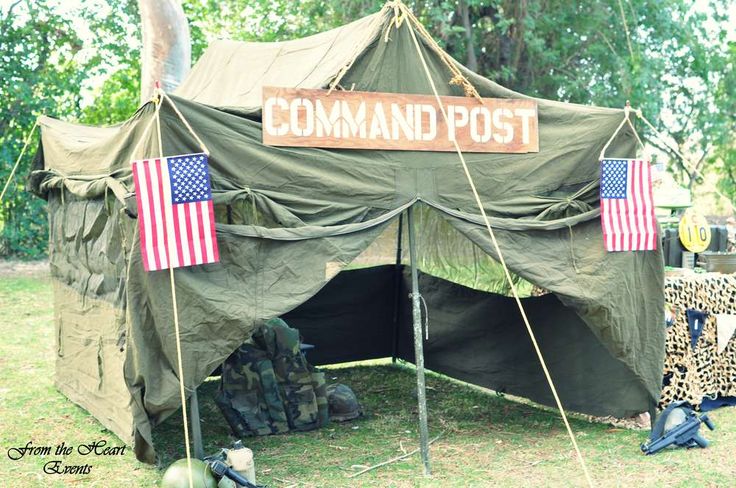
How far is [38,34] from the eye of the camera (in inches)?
679

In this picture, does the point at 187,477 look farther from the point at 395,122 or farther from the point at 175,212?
the point at 395,122

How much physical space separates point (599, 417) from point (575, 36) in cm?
1243

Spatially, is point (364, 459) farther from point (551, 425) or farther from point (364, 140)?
point (364, 140)

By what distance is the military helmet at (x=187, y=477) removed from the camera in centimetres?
519

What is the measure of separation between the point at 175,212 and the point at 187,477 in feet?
5.34

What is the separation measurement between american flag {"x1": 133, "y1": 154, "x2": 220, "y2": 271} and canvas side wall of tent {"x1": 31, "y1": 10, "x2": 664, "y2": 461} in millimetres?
173

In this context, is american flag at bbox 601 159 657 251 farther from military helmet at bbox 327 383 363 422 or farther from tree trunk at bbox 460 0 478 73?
tree trunk at bbox 460 0 478 73

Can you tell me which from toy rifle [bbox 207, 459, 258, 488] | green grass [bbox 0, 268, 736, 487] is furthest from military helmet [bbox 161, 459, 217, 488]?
green grass [bbox 0, 268, 736, 487]

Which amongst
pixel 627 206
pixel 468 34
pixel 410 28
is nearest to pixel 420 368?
pixel 627 206

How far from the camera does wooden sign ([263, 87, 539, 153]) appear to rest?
5.72m

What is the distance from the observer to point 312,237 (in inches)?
224

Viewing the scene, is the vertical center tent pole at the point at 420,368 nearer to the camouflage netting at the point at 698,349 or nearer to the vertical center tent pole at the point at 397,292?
the camouflage netting at the point at 698,349

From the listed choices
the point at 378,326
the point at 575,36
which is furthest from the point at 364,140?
the point at 575,36

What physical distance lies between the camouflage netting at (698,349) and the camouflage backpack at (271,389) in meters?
3.04
